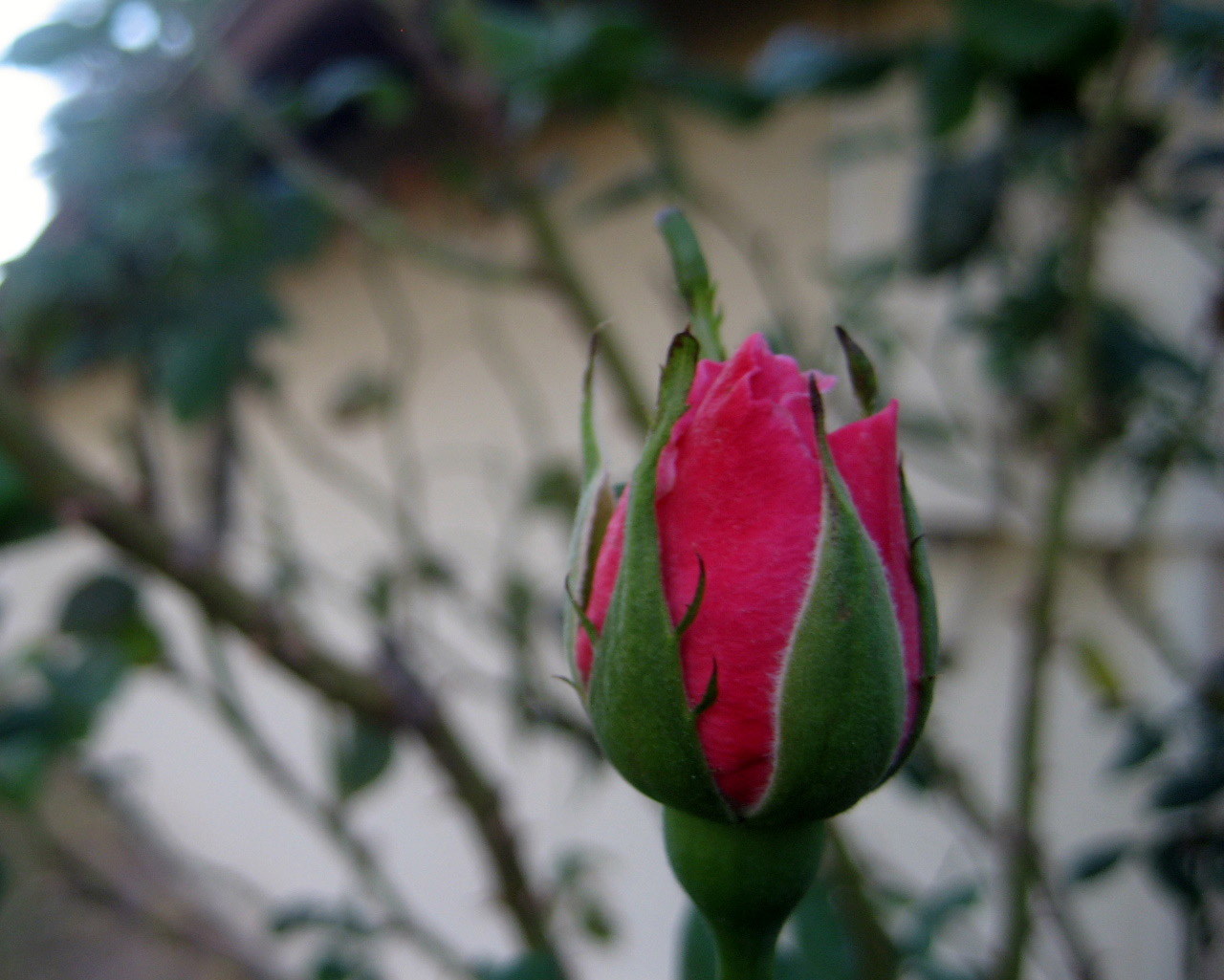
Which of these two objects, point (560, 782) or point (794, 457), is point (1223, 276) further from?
point (560, 782)

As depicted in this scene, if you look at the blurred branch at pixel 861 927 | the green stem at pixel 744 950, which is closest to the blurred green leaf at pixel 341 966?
the blurred branch at pixel 861 927

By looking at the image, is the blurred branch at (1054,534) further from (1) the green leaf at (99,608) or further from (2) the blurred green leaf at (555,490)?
(1) the green leaf at (99,608)

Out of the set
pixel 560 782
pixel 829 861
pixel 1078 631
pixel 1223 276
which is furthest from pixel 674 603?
pixel 560 782

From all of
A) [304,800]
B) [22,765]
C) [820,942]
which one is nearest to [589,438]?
[820,942]

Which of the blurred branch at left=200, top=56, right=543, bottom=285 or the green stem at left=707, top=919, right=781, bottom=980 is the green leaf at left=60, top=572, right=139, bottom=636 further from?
the green stem at left=707, top=919, right=781, bottom=980

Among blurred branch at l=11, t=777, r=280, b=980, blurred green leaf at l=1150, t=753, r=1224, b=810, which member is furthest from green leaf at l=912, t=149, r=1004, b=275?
blurred branch at l=11, t=777, r=280, b=980
